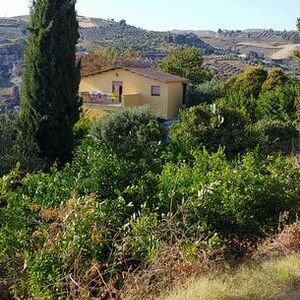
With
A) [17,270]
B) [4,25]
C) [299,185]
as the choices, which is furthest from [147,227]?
[4,25]

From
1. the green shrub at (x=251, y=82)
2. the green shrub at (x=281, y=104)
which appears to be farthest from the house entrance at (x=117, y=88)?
the green shrub at (x=281, y=104)

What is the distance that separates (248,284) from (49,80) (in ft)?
42.6

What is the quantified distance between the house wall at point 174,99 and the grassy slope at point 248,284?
2742 centimetres

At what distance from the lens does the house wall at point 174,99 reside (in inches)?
1314

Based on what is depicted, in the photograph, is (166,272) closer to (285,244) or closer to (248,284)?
(248,284)

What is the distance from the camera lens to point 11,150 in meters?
15.3

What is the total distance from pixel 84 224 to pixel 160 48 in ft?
316

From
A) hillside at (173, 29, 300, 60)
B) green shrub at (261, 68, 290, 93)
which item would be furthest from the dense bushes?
hillside at (173, 29, 300, 60)

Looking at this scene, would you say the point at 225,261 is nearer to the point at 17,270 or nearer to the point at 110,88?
the point at 17,270

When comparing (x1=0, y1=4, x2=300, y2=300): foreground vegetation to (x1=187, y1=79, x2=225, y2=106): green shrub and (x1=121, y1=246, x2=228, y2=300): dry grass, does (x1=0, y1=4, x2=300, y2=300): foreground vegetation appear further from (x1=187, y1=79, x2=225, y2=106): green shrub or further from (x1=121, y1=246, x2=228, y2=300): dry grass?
(x1=187, y1=79, x2=225, y2=106): green shrub

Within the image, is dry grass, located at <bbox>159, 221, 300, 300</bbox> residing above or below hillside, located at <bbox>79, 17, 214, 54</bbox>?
below

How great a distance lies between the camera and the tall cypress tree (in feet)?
56.7

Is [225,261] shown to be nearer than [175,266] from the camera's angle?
No

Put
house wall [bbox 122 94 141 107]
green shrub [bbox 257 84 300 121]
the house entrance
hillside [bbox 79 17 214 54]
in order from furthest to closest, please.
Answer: hillside [bbox 79 17 214 54], the house entrance, house wall [bbox 122 94 141 107], green shrub [bbox 257 84 300 121]
